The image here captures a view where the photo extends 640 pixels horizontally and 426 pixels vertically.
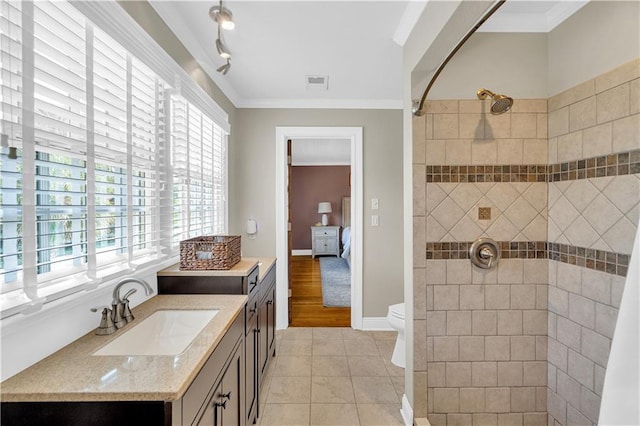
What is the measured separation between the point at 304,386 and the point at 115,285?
1510 mm

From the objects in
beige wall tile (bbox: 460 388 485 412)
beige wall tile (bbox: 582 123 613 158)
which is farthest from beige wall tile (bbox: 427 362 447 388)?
beige wall tile (bbox: 582 123 613 158)

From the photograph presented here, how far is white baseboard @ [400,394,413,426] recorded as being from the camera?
1737mm

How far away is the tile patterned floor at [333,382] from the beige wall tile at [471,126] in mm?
1773

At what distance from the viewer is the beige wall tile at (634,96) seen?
1265 millimetres

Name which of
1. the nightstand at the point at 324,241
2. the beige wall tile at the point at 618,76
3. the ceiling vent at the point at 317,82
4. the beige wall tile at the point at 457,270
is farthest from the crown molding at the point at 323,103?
the nightstand at the point at 324,241

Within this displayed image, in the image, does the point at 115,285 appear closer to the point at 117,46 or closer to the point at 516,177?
the point at 117,46

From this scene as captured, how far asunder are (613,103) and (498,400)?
1.68 metres

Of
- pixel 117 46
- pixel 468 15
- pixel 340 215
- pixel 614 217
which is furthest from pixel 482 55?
pixel 340 215

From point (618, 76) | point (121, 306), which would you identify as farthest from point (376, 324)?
point (618, 76)

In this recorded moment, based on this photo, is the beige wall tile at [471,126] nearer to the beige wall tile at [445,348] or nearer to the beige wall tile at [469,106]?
the beige wall tile at [469,106]

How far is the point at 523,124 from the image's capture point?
1.71m

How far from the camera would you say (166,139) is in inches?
68.4

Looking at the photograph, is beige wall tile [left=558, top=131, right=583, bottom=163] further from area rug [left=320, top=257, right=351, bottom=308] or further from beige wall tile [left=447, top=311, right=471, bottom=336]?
area rug [left=320, top=257, right=351, bottom=308]

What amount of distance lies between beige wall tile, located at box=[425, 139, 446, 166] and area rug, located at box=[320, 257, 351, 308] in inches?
98.7
